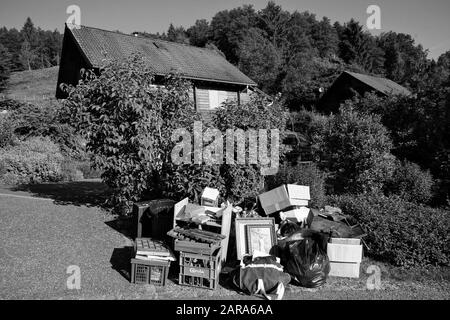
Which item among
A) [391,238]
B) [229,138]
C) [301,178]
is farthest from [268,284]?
[301,178]

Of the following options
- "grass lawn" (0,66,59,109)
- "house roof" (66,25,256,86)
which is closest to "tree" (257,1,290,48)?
"grass lawn" (0,66,59,109)

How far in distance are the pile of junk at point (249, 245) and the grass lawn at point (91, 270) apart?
218mm

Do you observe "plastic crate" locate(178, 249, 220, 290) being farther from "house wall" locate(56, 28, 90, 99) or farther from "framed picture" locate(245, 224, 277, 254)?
"house wall" locate(56, 28, 90, 99)

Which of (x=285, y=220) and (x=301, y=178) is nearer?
(x=285, y=220)

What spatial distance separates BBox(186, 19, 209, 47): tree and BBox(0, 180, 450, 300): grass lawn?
221ft

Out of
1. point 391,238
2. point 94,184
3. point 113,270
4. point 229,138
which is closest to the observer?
point 113,270

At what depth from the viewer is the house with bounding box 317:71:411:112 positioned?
86.0 feet

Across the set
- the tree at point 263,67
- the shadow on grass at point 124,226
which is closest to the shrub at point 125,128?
the shadow on grass at point 124,226

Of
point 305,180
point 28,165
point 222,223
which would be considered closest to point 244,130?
point 305,180

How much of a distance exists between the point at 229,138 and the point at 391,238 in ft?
11.6

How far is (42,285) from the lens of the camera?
479 centimetres

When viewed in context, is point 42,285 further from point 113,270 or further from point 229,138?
point 229,138

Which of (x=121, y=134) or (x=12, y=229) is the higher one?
(x=121, y=134)

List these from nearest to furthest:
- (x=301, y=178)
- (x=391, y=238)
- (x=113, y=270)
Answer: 1. (x=113, y=270)
2. (x=391, y=238)
3. (x=301, y=178)
